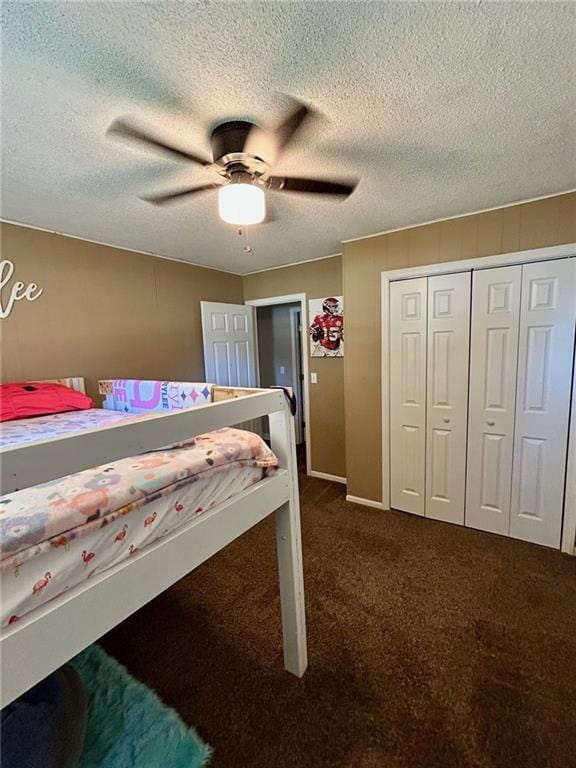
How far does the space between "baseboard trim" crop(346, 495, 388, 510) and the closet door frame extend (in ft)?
0.09

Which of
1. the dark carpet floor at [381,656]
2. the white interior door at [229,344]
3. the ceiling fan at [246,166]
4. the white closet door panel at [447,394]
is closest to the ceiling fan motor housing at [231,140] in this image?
the ceiling fan at [246,166]

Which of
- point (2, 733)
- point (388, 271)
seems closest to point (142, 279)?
point (388, 271)

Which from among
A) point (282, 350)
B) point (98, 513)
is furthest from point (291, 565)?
point (282, 350)

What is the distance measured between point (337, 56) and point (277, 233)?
5.08ft

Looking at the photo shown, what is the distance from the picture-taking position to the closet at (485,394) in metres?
2.10

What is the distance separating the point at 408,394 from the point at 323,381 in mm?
1024

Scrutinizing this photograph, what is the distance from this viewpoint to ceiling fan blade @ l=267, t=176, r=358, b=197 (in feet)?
4.42

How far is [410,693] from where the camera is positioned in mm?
1331

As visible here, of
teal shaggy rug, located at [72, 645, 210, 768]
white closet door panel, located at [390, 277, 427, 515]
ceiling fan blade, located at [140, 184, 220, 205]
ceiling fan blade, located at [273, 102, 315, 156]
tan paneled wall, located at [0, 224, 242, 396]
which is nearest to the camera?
ceiling fan blade, located at [273, 102, 315, 156]

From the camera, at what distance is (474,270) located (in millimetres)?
2270

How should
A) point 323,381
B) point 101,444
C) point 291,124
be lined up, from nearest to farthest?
point 101,444, point 291,124, point 323,381

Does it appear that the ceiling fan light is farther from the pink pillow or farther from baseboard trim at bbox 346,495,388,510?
baseboard trim at bbox 346,495,388,510

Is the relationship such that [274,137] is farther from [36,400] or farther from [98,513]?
[36,400]

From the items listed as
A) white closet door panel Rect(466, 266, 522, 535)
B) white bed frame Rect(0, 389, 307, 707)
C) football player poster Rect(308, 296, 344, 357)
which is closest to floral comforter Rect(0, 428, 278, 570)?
white bed frame Rect(0, 389, 307, 707)
